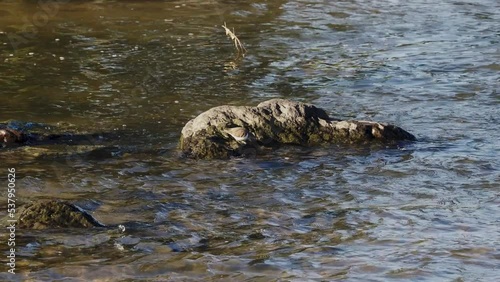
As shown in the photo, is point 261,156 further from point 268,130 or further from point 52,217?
point 52,217

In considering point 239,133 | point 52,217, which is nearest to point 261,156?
point 239,133

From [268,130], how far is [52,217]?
9.91 ft

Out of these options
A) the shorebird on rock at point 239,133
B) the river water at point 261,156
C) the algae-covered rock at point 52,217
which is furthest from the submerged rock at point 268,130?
the algae-covered rock at point 52,217

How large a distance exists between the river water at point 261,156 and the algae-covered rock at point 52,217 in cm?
11

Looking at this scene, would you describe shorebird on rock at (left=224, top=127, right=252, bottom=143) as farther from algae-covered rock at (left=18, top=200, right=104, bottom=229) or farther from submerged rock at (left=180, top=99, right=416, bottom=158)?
algae-covered rock at (left=18, top=200, right=104, bottom=229)

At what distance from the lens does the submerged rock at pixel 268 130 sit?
8.80m

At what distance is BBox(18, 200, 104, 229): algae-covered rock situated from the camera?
648cm

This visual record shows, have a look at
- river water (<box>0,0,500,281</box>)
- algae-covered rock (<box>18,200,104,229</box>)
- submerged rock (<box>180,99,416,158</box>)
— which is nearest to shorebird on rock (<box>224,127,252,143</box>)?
submerged rock (<box>180,99,416,158</box>)

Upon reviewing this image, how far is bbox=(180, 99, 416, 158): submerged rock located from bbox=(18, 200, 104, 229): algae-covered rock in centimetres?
226

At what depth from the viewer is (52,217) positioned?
648cm

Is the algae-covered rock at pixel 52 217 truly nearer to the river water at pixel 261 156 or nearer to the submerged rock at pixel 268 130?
the river water at pixel 261 156

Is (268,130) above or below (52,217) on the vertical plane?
below

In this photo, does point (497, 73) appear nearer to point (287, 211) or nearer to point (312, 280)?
point (287, 211)

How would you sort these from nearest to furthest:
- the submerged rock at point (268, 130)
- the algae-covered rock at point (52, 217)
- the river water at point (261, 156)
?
the river water at point (261, 156), the algae-covered rock at point (52, 217), the submerged rock at point (268, 130)
